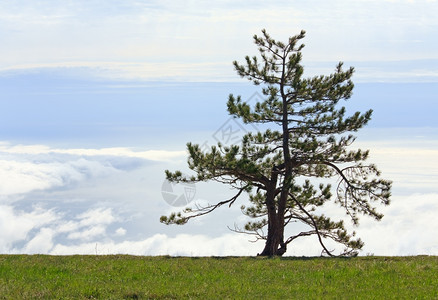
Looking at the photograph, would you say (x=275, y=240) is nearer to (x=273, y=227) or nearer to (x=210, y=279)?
(x=273, y=227)

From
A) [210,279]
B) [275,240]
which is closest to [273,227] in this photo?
[275,240]

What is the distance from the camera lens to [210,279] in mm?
14727

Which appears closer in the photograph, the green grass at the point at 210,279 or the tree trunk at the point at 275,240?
the green grass at the point at 210,279

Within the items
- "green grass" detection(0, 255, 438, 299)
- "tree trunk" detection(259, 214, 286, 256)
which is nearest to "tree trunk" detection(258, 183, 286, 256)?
"tree trunk" detection(259, 214, 286, 256)

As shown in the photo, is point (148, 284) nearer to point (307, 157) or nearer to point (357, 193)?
point (307, 157)

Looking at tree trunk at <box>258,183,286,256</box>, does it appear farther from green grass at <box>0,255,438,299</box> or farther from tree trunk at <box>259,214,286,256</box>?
green grass at <box>0,255,438,299</box>

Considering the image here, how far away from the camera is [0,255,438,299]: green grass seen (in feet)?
41.9

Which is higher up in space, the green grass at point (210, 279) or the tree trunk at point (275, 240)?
the tree trunk at point (275, 240)

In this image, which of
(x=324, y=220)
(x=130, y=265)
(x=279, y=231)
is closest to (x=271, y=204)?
(x=279, y=231)

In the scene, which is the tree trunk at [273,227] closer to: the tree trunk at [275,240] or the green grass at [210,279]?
the tree trunk at [275,240]

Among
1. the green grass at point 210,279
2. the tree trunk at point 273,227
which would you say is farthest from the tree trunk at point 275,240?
the green grass at point 210,279

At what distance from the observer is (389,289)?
13367mm

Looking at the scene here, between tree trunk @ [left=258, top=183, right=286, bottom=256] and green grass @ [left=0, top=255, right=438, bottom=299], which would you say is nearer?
green grass @ [left=0, top=255, right=438, bottom=299]

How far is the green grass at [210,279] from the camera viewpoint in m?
12.8
